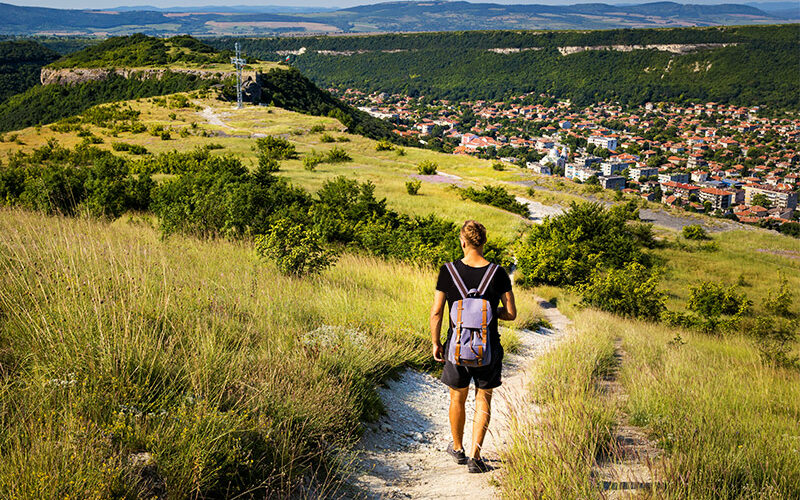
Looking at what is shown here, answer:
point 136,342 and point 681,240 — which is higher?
point 136,342

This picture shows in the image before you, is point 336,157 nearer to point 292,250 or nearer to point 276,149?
point 276,149

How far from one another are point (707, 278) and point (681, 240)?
4345 mm

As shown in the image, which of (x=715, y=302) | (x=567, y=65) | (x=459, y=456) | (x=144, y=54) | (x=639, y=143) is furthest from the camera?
(x=567, y=65)

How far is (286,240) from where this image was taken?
675 centimetres

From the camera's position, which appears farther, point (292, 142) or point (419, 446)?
point (292, 142)

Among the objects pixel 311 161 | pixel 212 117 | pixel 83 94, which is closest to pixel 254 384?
pixel 311 161

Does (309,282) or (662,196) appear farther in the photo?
(662,196)

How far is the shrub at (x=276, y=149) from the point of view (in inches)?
1019

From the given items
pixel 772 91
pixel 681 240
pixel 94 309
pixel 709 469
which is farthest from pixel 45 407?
pixel 772 91

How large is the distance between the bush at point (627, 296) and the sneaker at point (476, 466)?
8972 millimetres

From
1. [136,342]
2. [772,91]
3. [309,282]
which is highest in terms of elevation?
[772,91]

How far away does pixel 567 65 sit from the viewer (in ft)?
500

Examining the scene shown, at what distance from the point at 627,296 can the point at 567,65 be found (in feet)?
518

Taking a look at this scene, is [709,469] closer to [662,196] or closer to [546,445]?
[546,445]
